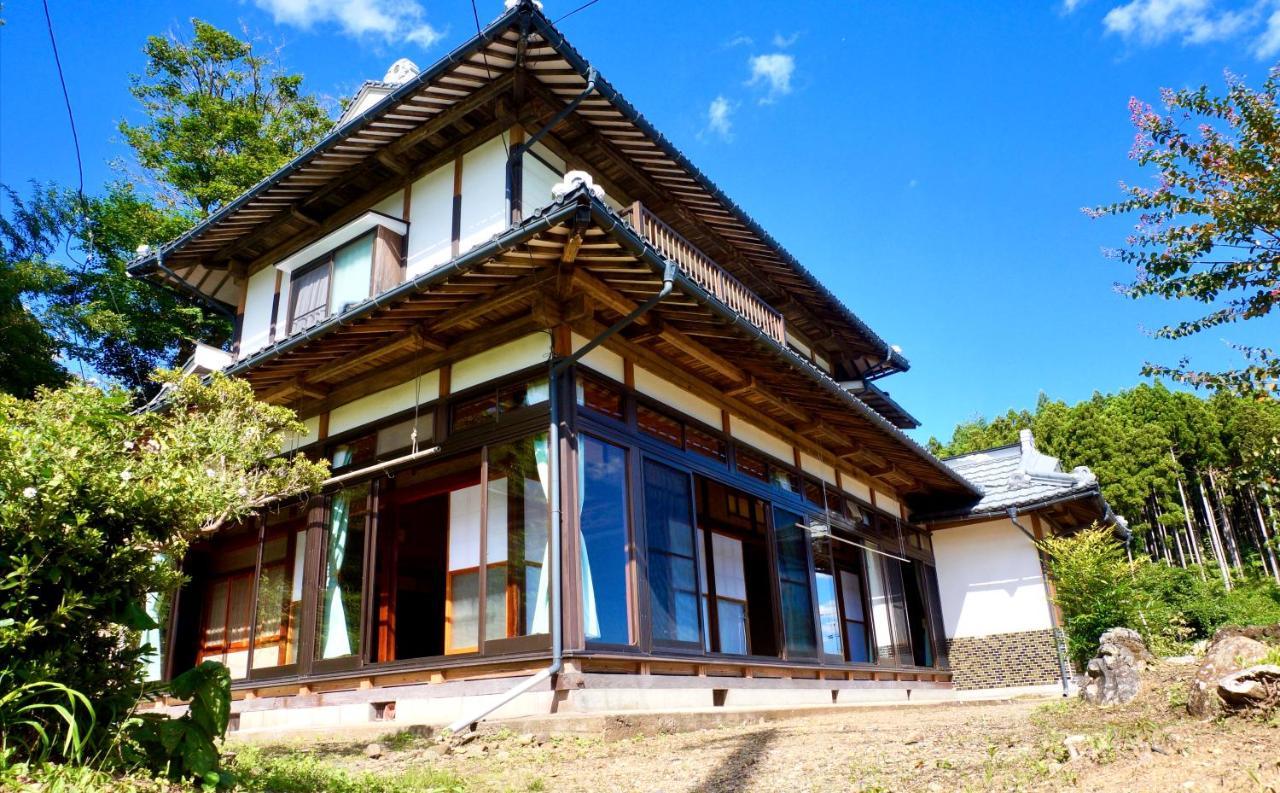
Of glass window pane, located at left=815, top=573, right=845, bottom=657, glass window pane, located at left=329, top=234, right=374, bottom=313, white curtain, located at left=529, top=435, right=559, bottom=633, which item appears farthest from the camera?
glass window pane, located at left=815, top=573, right=845, bottom=657

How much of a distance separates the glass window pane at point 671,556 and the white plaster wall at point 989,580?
25.7 ft

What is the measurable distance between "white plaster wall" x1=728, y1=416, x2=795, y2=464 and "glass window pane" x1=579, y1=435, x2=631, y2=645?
8.22 ft

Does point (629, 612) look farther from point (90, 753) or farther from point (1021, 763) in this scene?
point (90, 753)

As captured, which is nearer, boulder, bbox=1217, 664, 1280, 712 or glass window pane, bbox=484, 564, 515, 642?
boulder, bbox=1217, 664, 1280, 712

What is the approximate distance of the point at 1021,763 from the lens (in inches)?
142

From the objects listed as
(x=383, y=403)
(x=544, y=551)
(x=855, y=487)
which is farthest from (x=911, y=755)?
(x=855, y=487)

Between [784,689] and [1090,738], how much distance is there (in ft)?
17.5

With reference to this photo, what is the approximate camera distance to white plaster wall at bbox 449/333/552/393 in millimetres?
7277

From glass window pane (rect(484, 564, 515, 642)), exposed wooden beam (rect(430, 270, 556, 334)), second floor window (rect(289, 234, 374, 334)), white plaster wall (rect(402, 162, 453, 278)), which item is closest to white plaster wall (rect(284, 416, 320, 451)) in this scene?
second floor window (rect(289, 234, 374, 334))

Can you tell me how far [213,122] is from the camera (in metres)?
19.5

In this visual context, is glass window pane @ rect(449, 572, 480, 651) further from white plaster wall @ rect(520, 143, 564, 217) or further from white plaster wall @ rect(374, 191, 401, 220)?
white plaster wall @ rect(374, 191, 401, 220)

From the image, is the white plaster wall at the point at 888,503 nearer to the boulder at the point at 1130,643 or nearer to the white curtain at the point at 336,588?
the boulder at the point at 1130,643

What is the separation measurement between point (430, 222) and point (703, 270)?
10.4 ft

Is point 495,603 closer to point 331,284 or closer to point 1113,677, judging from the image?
point 1113,677
